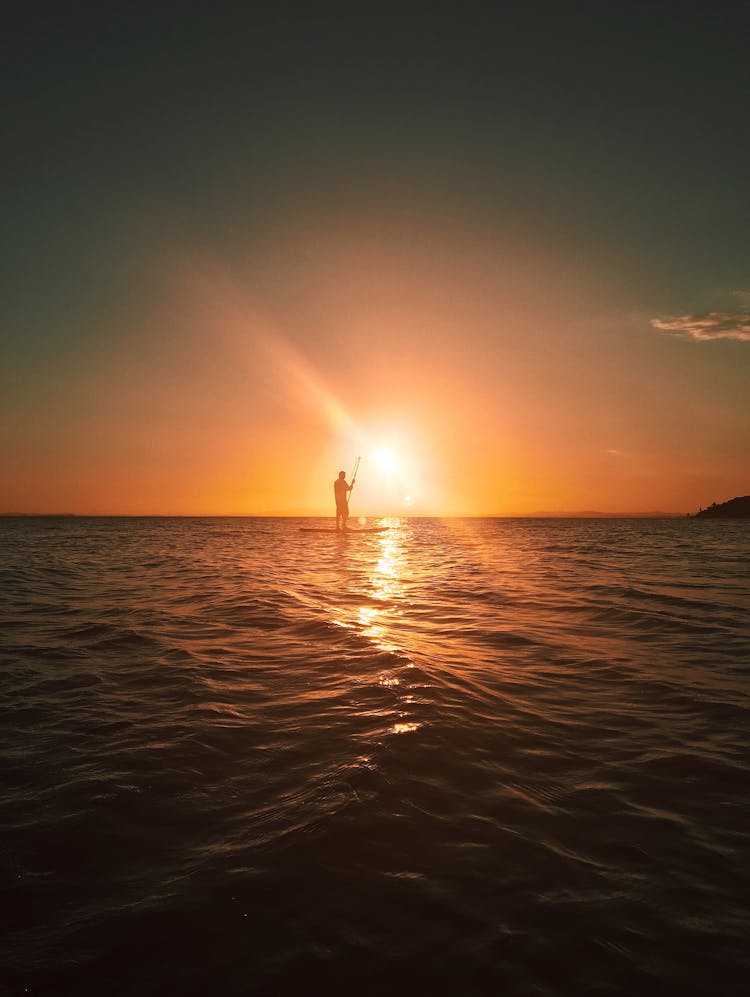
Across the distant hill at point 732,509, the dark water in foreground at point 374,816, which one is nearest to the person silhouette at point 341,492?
the dark water in foreground at point 374,816

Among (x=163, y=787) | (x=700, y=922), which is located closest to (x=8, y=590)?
(x=163, y=787)

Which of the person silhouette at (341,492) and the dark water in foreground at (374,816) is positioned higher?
the person silhouette at (341,492)

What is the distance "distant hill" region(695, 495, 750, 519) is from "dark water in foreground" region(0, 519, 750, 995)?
12782 centimetres

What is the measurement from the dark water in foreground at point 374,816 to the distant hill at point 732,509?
419 feet

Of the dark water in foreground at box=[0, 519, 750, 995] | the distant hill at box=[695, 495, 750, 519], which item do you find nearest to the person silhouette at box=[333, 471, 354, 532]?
the dark water in foreground at box=[0, 519, 750, 995]

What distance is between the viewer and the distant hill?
4469 inches

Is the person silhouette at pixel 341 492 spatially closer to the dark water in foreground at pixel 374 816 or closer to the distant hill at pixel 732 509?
the dark water in foreground at pixel 374 816

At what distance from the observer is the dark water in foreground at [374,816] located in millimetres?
2414

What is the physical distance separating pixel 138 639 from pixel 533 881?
710cm

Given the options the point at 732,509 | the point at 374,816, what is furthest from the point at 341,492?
the point at 732,509

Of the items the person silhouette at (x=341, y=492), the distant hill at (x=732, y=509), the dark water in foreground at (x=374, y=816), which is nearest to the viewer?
the dark water in foreground at (x=374, y=816)

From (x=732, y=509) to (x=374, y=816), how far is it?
135958 millimetres

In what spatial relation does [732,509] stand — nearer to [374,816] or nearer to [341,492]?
[341,492]

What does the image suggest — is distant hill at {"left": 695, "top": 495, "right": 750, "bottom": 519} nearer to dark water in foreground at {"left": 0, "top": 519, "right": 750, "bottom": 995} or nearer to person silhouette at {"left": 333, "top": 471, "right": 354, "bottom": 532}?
person silhouette at {"left": 333, "top": 471, "right": 354, "bottom": 532}
